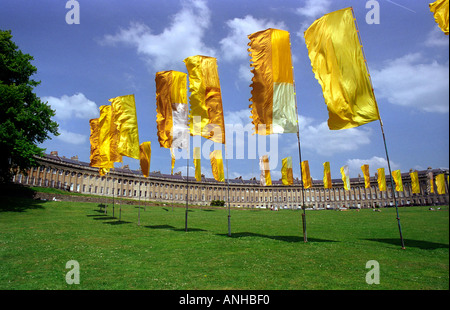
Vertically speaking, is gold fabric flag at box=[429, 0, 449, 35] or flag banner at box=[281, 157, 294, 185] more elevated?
gold fabric flag at box=[429, 0, 449, 35]

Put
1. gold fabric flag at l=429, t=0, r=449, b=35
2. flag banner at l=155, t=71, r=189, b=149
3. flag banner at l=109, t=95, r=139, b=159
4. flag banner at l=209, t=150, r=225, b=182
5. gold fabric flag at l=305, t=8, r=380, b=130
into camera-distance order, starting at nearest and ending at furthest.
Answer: gold fabric flag at l=305, t=8, r=380, b=130
gold fabric flag at l=429, t=0, r=449, b=35
flag banner at l=155, t=71, r=189, b=149
flag banner at l=109, t=95, r=139, b=159
flag banner at l=209, t=150, r=225, b=182

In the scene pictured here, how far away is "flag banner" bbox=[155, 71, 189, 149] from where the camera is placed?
73.7 ft

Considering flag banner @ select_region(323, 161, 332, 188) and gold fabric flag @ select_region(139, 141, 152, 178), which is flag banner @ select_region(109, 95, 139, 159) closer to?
gold fabric flag @ select_region(139, 141, 152, 178)

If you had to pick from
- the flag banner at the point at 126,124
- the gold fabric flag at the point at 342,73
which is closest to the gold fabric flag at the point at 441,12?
the gold fabric flag at the point at 342,73

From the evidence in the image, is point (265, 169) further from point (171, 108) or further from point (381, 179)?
point (171, 108)

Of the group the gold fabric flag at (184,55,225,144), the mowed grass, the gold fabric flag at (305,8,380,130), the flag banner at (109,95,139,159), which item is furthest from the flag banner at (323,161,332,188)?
the gold fabric flag at (305,8,380,130)

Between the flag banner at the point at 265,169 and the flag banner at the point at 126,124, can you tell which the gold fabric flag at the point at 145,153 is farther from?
the flag banner at the point at 265,169

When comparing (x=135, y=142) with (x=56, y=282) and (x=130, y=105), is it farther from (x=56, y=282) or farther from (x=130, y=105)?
(x=56, y=282)

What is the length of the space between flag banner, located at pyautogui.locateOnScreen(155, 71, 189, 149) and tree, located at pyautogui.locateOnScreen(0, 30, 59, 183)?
21.0m

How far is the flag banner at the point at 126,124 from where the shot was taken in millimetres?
25516

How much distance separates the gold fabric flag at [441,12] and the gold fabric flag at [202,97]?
47.9 ft

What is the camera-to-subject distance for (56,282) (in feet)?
32.3

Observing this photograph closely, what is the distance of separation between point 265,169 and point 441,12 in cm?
4412
